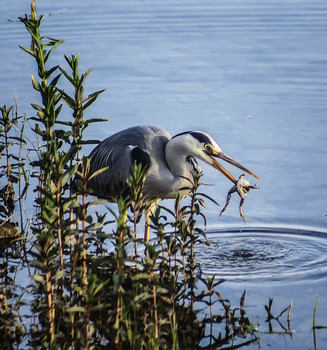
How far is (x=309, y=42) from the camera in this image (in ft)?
43.4

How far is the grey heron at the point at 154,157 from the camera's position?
675 centimetres

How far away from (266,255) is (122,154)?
4.55 ft

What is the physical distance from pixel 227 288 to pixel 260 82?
19.2ft

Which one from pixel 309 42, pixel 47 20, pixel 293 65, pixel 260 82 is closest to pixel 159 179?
pixel 260 82

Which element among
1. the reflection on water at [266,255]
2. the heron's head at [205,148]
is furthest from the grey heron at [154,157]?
the reflection on water at [266,255]

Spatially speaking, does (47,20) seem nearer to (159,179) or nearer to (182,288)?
(159,179)

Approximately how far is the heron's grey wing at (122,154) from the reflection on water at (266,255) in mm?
829

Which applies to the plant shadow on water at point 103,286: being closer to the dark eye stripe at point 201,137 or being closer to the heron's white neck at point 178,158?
the heron's white neck at point 178,158

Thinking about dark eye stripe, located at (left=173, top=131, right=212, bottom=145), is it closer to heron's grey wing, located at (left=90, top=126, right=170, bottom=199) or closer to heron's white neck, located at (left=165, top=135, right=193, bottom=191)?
heron's white neck, located at (left=165, top=135, right=193, bottom=191)

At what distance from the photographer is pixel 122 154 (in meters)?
6.89

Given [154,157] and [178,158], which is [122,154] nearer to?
[154,157]

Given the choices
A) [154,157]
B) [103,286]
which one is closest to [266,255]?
[154,157]

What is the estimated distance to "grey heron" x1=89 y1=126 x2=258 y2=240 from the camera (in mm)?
6746

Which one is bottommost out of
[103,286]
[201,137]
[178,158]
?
[103,286]
